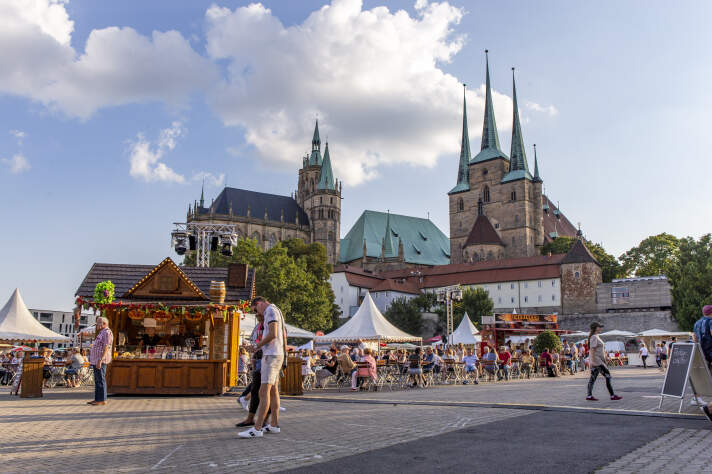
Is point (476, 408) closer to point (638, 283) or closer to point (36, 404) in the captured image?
point (36, 404)

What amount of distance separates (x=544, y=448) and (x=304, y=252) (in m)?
67.0

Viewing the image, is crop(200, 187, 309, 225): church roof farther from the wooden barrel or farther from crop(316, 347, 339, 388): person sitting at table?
the wooden barrel

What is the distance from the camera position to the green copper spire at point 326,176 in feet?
361

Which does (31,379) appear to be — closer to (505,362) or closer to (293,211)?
(505,362)

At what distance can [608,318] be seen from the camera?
208 feet

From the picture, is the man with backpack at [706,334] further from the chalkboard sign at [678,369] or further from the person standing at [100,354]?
the person standing at [100,354]

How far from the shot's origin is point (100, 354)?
11.1 metres

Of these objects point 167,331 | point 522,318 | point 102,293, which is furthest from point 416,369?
point 522,318

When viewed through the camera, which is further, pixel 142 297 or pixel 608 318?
pixel 608 318

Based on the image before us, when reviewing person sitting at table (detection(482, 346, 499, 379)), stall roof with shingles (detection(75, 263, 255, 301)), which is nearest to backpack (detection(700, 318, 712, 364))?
stall roof with shingles (detection(75, 263, 255, 301))

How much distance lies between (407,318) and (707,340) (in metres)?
58.5

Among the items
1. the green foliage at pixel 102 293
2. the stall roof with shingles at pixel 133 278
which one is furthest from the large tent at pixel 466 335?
the green foliage at pixel 102 293

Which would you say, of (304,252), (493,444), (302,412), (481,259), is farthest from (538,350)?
(481,259)

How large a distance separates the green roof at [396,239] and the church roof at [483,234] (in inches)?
614
